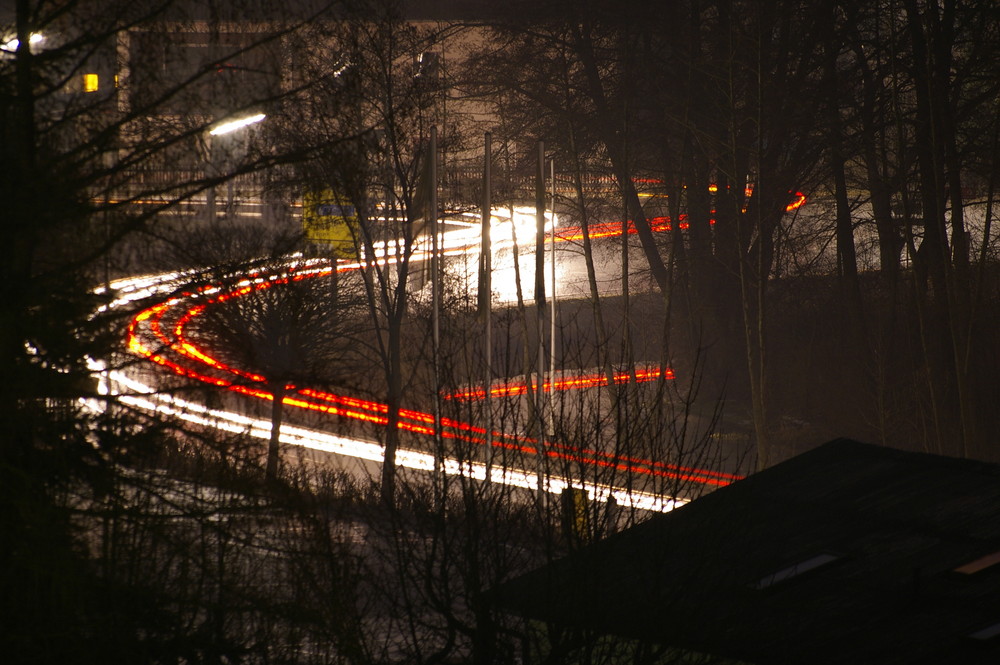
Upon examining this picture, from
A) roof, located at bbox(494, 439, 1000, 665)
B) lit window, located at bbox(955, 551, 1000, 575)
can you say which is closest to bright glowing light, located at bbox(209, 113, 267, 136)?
roof, located at bbox(494, 439, 1000, 665)

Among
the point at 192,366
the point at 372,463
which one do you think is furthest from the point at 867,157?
the point at 192,366

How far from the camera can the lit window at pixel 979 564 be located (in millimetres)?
10094

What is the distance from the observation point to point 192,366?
377 inches

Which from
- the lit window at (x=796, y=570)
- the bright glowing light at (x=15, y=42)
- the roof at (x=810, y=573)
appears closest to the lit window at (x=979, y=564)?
the roof at (x=810, y=573)

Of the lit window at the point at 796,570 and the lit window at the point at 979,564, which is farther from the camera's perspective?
the lit window at the point at 796,570

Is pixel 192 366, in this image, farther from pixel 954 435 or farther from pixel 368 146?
pixel 954 435

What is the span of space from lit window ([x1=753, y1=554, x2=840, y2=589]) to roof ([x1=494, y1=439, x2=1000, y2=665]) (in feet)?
0.07

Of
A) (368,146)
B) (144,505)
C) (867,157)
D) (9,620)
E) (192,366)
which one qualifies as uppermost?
(867,157)

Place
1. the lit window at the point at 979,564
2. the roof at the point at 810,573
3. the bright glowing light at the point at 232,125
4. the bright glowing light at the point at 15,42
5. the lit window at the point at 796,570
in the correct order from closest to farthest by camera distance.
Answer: the bright glowing light at the point at 15,42 < the bright glowing light at the point at 232,125 < the roof at the point at 810,573 < the lit window at the point at 979,564 < the lit window at the point at 796,570

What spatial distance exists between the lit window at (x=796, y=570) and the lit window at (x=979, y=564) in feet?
4.05

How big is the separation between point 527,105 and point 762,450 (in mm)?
11552

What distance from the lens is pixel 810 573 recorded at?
35.4 feet

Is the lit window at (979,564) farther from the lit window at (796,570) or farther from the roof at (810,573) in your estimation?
the lit window at (796,570)

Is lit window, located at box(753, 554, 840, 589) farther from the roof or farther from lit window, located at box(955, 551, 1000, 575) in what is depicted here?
lit window, located at box(955, 551, 1000, 575)
